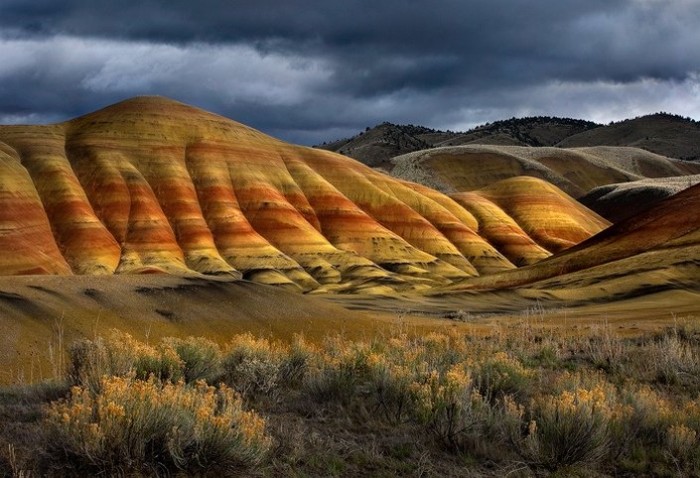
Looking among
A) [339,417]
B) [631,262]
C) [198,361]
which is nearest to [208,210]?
[631,262]

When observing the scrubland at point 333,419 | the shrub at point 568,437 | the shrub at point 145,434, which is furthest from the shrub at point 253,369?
the shrub at point 568,437

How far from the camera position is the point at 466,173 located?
165375mm

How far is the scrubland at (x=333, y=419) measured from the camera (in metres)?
6.86

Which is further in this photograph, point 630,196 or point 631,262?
point 630,196

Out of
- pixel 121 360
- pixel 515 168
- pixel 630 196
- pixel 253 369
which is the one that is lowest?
pixel 253 369

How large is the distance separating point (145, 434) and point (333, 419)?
3504 mm

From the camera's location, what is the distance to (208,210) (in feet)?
297

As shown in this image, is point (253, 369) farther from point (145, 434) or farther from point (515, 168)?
point (515, 168)

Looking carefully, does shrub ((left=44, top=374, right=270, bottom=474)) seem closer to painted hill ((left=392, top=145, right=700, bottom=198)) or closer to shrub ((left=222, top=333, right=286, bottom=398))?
shrub ((left=222, top=333, right=286, bottom=398))

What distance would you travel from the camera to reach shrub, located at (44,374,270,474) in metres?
6.58

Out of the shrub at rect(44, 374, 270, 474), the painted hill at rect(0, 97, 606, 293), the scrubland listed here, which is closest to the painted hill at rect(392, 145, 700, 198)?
the painted hill at rect(0, 97, 606, 293)

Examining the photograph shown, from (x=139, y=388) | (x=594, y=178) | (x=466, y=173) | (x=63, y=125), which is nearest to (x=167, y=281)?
(x=139, y=388)

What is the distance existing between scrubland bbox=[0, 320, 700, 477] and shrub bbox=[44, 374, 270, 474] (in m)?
0.01

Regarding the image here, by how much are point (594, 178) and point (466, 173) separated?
1519 inches
